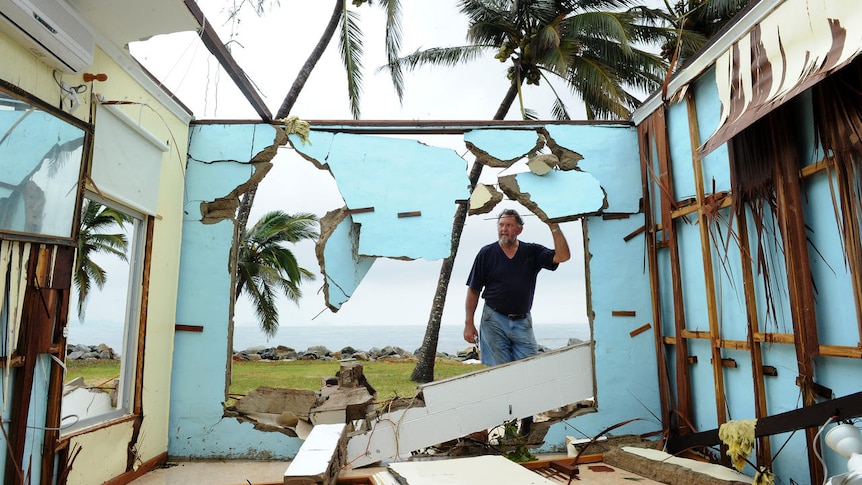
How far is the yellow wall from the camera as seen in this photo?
2715 mm

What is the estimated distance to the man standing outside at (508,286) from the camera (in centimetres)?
441

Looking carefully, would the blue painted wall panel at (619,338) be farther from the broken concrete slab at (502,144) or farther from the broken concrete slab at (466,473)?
the broken concrete slab at (466,473)

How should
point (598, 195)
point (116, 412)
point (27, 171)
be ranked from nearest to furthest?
point (27, 171), point (116, 412), point (598, 195)

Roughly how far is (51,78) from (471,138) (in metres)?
2.84

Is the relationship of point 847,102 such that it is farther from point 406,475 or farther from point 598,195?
point 406,475

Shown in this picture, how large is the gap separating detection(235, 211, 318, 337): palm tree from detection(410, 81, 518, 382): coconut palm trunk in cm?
409

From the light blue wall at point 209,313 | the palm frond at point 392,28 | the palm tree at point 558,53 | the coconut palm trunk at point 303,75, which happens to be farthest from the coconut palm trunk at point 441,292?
the light blue wall at point 209,313

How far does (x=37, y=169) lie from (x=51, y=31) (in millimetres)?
657

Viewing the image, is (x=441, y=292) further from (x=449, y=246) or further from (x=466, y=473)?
(x=466, y=473)

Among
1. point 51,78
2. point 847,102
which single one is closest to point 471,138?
point 847,102

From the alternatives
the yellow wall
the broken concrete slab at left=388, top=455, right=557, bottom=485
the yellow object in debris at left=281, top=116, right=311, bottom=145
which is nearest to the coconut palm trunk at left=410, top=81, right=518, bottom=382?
the yellow object in debris at left=281, top=116, right=311, bottom=145

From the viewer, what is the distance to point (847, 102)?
233 cm

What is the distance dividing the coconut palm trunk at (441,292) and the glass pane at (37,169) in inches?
240

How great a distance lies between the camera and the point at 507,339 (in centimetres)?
446
